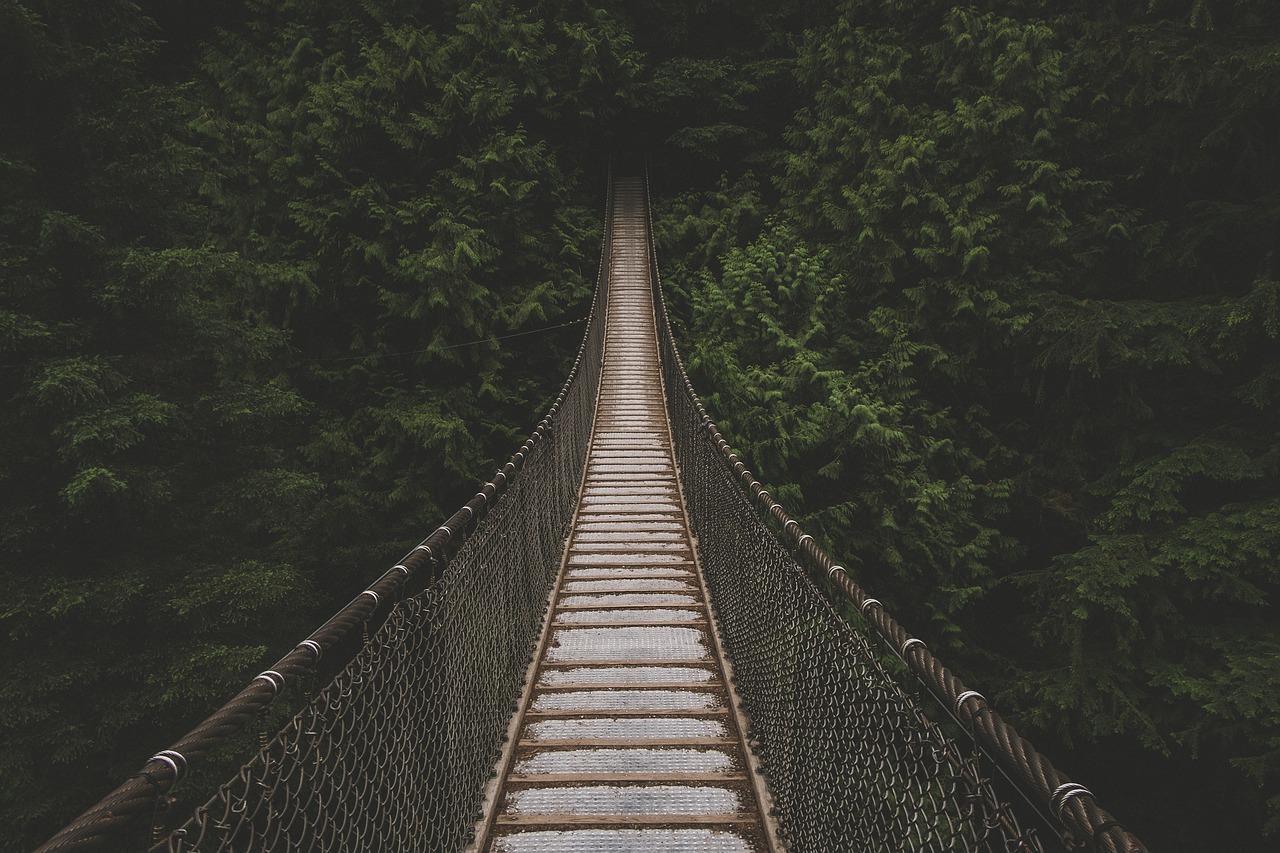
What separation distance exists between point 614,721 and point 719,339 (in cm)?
757

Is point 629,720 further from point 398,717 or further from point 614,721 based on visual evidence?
point 398,717

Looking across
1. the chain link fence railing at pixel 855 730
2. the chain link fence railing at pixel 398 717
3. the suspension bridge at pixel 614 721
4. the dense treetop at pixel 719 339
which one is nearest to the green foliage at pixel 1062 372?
the dense treetop at pixel 719 339

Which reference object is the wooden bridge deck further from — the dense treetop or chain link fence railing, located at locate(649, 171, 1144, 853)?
the dense treetop

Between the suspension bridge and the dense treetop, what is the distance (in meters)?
3.47

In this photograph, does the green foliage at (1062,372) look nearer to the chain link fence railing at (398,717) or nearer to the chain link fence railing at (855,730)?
the chain link fence railing at (855,730)

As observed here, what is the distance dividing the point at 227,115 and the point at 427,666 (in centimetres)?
1324

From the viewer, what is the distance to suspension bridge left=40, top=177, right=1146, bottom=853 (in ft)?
3.46

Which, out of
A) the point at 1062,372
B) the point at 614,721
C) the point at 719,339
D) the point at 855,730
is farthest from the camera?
the point at 719,339

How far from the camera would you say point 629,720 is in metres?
2.59

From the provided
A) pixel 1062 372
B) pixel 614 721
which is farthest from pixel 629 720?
pixel 1062 372

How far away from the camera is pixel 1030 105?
298 inches

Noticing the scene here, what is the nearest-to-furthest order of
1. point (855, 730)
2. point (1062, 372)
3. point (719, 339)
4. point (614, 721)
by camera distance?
point (855, 730) < point (614, 721) < point (1062, 372) < point (719, 339)

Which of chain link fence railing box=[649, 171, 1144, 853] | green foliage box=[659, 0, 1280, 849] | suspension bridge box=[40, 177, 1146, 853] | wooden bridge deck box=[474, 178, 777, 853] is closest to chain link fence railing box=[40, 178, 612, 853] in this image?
suspension bridge box=[40, 177, 1146, 853]

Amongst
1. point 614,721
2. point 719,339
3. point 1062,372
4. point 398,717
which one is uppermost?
point 719,339
